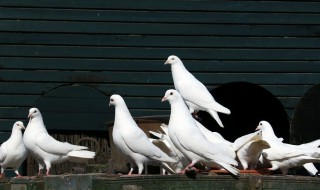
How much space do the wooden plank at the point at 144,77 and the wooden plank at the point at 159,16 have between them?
70 centimetres

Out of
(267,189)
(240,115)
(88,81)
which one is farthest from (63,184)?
(240,115)

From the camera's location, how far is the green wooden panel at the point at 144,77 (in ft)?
44.9

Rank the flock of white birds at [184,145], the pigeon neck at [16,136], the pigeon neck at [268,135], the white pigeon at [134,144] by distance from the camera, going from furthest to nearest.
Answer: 1. the pigeon neck at [16,136]
2. the pigeon neck at [268,135]
3. the white pigeon at [134,144]
4. the flock of white birds at [184,145]

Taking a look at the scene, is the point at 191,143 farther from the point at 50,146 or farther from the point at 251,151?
the point at 50,146

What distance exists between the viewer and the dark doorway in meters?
14.9

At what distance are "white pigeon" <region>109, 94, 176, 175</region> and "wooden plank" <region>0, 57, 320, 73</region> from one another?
4785 mm

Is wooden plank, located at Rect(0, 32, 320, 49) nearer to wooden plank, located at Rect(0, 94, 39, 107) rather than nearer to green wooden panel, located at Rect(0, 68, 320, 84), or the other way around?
green wooden panel, located at Rect(0, 68, 320, 84)

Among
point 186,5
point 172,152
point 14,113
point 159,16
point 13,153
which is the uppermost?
point 186,5

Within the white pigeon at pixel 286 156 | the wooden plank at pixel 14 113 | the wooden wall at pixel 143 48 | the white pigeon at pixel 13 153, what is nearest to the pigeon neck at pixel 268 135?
the white pigeon at pixel 286 156

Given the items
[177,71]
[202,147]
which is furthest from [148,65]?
[202,147]

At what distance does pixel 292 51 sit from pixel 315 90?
2.24 feet

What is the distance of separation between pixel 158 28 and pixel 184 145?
6.02m

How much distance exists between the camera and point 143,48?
13.8 metres

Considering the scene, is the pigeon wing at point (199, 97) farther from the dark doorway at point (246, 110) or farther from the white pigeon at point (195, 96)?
the dark doorway at point (246, 110)
